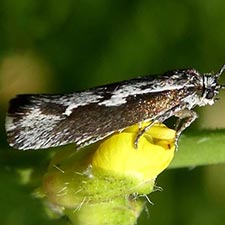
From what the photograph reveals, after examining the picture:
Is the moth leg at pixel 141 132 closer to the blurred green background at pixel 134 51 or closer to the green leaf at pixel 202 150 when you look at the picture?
the green leaf at pixel 202 150

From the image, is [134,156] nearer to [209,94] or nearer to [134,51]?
[209,94]

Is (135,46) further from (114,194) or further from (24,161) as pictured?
(114,194)

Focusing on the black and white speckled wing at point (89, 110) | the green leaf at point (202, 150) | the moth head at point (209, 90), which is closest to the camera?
the black and white speckled wing at point (89, 110)

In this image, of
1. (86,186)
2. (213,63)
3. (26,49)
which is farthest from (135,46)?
(86,186)

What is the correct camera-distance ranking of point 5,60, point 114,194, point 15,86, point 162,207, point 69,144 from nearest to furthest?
point 114,194, point 69,144, point 5,60, point 15,86, point 162,207

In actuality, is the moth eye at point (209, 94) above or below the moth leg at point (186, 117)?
above

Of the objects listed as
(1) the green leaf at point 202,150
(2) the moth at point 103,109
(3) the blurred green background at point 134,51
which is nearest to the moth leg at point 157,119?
(2) the moth at point 103,109
